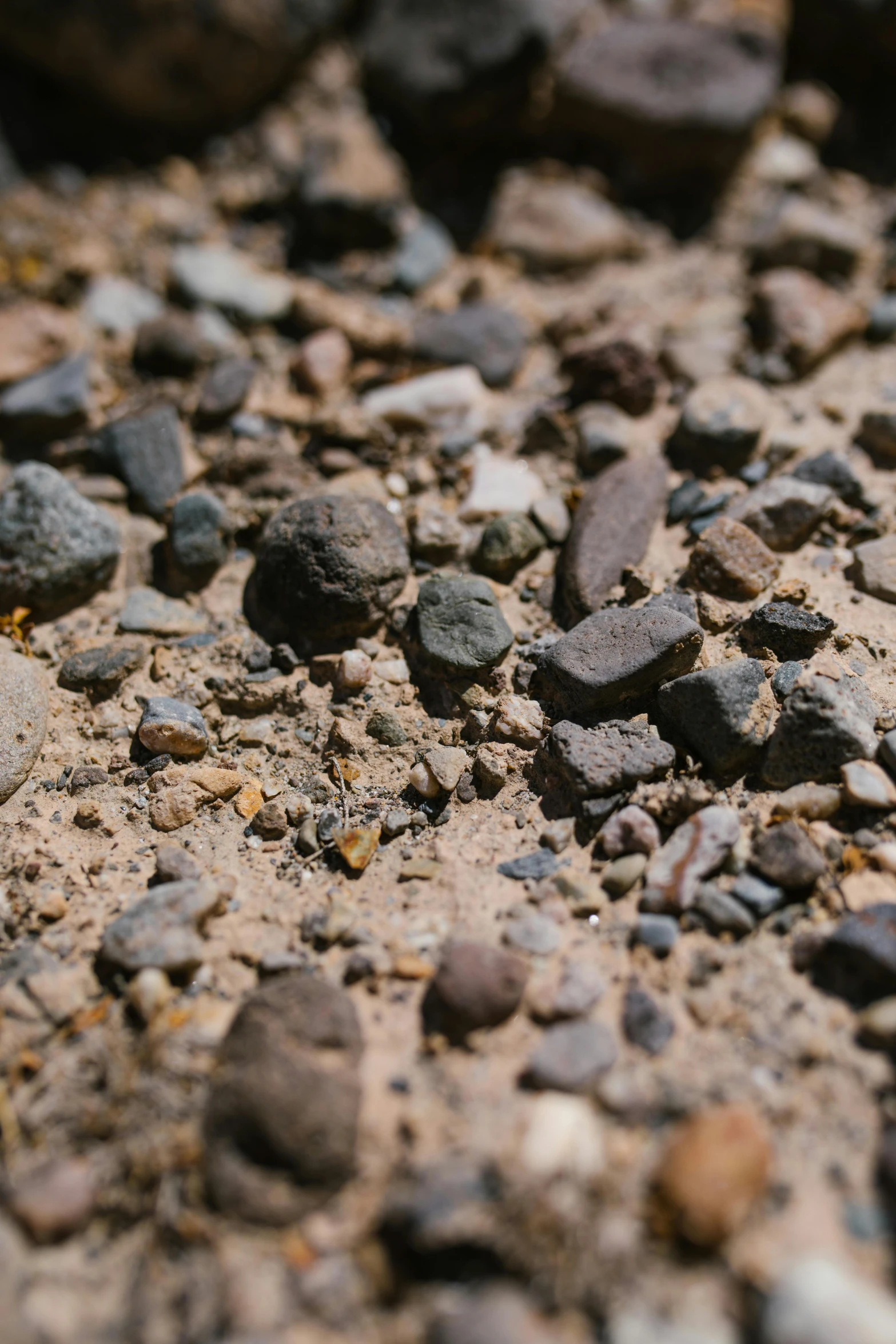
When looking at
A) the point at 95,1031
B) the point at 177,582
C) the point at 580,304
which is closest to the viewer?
the point at 95,1031

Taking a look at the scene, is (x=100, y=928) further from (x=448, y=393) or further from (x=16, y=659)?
(x=448, y=393)

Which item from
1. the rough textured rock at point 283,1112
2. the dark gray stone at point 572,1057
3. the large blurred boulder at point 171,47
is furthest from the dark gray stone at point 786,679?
the large blurred boulder at point 171,47

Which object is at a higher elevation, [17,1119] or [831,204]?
[831,204]

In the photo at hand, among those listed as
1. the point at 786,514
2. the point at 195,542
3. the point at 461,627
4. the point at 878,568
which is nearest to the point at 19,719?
the point at 195,542

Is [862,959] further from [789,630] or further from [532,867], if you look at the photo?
[789,630]

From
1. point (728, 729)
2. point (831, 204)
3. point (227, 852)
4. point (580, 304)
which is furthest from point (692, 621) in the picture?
point (831, 204)

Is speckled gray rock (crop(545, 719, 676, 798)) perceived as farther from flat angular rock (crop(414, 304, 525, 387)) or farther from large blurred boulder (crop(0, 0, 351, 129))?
large blurred boulder (crop(0, 0, 351, 129))

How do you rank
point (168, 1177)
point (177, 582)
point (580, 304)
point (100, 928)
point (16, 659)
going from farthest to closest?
point (580, 304) < point (177, 582) < point (16, 659) < point (100, 928) < point (168, 1177)

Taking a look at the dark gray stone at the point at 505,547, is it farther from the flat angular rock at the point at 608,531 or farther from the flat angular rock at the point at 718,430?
the flat angular rock at the point at 718,430
